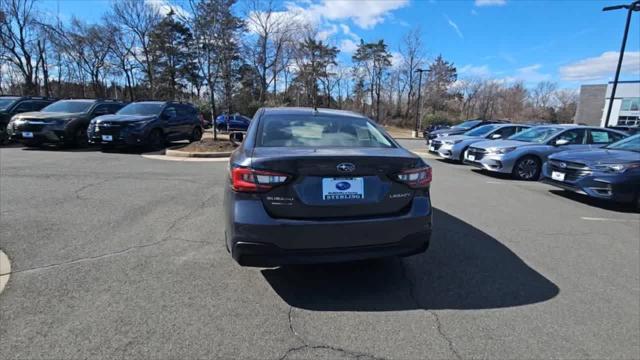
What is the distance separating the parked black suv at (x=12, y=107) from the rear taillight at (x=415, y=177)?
15.1m

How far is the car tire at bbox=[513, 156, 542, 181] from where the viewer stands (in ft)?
30.2

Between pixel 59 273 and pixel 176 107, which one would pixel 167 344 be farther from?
pixel 176 107

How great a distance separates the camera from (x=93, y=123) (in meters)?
11.0

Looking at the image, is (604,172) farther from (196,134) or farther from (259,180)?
(196,134)

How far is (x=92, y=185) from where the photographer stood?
6.50 m

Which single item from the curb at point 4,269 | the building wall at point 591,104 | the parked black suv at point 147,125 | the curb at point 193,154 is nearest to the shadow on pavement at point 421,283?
the curb at point 4,269

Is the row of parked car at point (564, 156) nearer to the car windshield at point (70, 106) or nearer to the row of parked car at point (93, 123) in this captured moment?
the row of parked car at point (93, 123)

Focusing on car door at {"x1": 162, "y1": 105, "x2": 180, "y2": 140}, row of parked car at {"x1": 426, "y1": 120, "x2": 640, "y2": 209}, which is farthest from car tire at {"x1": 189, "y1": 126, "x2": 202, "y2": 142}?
row of parked car at {"x1": 426, "y1": 120, "x2": 640, "y2": 209}

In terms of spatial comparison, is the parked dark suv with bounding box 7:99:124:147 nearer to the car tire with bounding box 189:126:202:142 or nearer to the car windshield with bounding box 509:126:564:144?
the car tire with bounding box 189:126:202:142

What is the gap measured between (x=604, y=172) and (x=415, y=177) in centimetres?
533

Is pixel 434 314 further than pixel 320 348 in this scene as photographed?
Yes

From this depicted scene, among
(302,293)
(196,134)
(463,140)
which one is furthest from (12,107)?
(463,140)

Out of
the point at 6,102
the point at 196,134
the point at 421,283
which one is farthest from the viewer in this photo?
the point at 196,134

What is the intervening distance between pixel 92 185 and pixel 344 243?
19.5 feet
